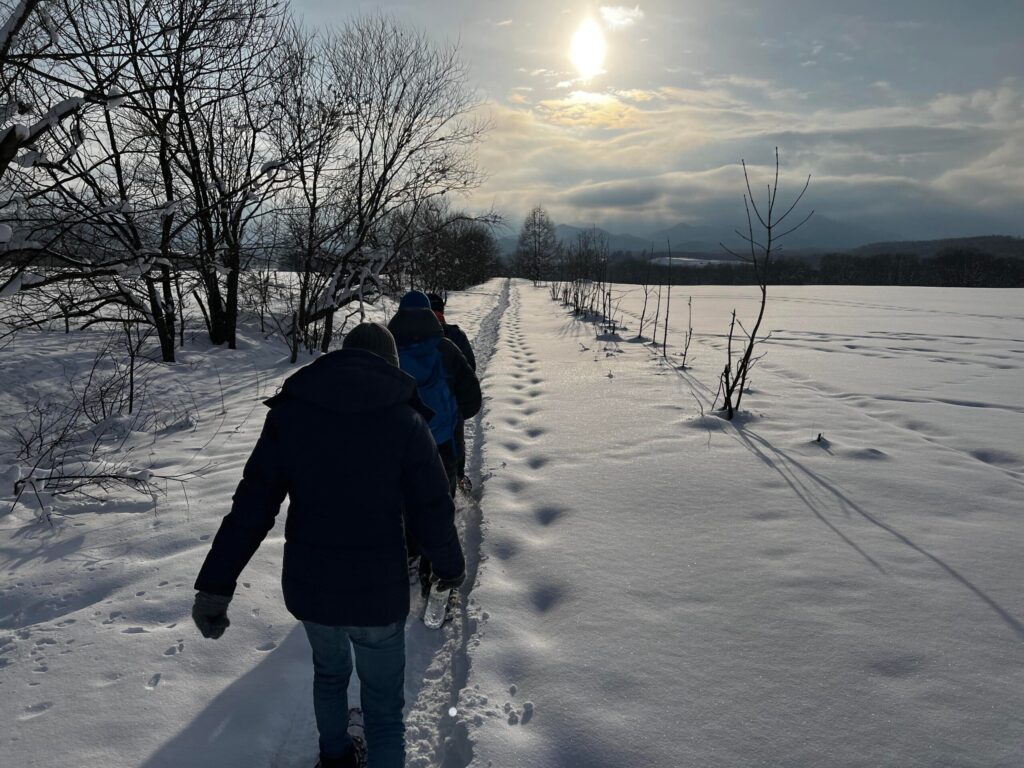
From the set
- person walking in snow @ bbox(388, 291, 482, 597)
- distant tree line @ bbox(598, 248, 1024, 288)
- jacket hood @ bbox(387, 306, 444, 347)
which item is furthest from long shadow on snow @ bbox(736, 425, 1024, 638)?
distant tree line @ bbox(598, 248, 1024, 288)

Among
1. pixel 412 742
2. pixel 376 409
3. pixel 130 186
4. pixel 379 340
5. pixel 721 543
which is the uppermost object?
pixel 130 186

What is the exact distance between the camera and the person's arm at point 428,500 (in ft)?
5.61

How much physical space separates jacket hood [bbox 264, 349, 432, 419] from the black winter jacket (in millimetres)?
1314

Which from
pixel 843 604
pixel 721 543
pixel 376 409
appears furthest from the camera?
pixel 721 543

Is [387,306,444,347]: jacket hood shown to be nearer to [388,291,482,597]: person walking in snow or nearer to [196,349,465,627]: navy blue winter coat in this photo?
[388,291,482,597]: person walking in snow

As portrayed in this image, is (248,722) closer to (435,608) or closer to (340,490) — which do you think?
(435,608)

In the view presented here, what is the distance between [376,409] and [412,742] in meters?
1.46

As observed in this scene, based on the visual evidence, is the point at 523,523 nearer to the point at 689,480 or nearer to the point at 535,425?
the point at 689,480

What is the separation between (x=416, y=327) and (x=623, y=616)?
198 cm

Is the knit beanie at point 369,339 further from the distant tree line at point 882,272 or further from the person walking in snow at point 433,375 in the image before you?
the distant tree line at point 882,272

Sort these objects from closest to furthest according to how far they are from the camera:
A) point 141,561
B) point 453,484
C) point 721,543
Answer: point 141,561, point 721,543, point 453,484

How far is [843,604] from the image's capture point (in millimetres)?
2809

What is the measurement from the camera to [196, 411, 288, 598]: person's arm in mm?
1657

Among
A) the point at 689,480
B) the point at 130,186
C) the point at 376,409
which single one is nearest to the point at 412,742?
the point at 376,409
